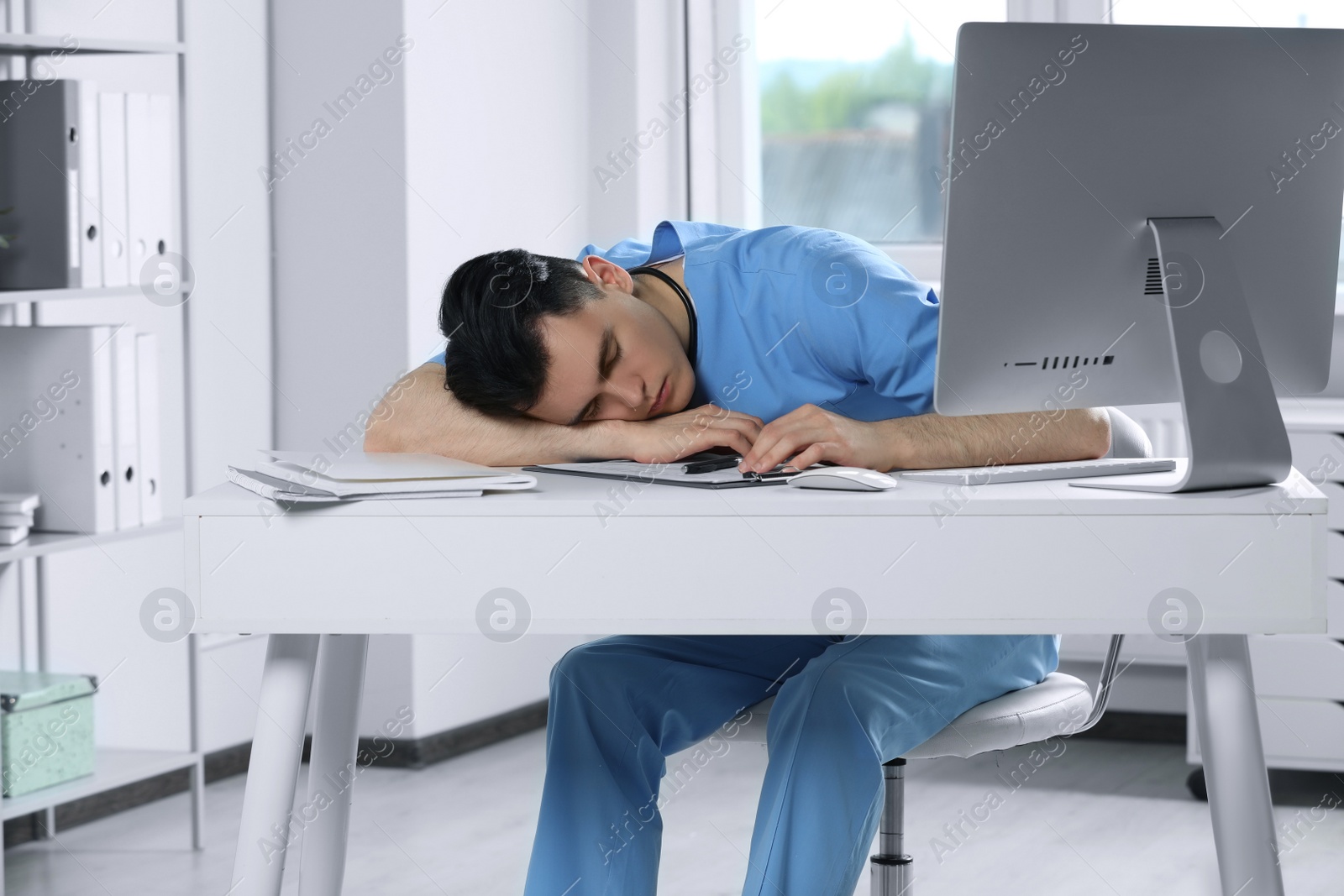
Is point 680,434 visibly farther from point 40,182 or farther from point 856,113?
point 856,113

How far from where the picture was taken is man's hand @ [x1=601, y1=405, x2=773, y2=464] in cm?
143

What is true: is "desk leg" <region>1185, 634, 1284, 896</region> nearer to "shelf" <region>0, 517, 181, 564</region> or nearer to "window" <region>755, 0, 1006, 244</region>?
"shelf" <region>0, 517, 181, 564</region>

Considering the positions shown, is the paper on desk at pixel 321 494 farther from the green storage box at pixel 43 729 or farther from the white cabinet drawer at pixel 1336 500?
the white cabinet drawer at pixel 1336 500

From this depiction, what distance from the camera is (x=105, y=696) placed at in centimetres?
259

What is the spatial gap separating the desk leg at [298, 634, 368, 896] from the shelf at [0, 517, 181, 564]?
79 cm

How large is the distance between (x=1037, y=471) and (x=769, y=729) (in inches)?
13.3

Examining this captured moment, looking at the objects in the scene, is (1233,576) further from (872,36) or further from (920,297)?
(872,36)

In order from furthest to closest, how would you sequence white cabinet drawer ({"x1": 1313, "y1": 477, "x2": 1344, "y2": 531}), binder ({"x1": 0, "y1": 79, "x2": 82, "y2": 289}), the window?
1. the window
2. white cabinet drawer ({"x1": 1313, "y1": 477, "x2": 1344, "y2": 531})
3. binder ({"x1": 0, "y1": 79, "x2": 82, "y2": 289})

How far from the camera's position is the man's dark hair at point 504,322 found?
1.49 meters

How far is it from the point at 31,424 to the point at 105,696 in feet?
1.76

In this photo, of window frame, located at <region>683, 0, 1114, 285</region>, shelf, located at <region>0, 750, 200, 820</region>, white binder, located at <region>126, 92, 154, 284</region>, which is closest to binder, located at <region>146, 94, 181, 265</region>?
white binder, located at <region>126, 92, 154, 284</region>

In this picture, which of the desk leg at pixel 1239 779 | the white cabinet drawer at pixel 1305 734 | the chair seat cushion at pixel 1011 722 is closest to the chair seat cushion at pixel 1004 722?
the chair seat cushion at pixel 1011 722

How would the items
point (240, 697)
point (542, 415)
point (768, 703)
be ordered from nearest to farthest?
point (768, 703), point (542, 415), point (240, 697)

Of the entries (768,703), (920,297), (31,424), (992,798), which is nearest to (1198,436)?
(920,297)
